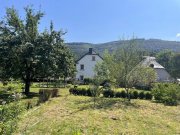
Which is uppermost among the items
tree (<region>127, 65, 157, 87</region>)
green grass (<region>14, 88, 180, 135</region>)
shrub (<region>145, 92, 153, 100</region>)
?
tree (<region>127, 65, 157, 87</region>)

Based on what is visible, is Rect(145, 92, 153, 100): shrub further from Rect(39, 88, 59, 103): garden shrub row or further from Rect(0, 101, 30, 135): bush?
Rect(0, 101, 30, 135): bush

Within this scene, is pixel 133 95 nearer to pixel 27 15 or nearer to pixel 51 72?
pixel 51 72

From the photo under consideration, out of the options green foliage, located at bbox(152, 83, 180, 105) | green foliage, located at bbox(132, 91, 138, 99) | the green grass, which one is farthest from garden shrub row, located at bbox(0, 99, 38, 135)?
green foliage, located at bbox(132, 91, 138, 99)

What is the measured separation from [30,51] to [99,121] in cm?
1843

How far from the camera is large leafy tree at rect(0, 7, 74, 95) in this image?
33.8 metres

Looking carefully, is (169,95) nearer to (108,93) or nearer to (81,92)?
(108,93)

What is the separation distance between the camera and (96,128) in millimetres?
15781

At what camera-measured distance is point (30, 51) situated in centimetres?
3416

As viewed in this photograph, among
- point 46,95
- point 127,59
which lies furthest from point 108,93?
point 46,95

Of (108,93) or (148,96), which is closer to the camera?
(148,96)

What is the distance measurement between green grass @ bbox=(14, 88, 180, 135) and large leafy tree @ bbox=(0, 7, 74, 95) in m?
11.9

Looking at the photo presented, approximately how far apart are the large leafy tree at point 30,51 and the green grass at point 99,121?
11856 mm

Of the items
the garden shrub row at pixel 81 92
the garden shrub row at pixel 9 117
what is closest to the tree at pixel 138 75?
the garden shrub row at pixel 81 92

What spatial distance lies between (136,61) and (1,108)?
22.9 meters
